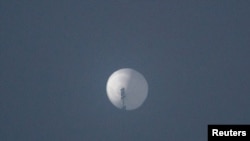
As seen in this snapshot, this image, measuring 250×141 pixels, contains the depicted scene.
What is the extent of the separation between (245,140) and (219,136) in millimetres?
834

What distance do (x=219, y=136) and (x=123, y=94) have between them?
6901 centimetres

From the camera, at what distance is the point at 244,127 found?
55.6 feet

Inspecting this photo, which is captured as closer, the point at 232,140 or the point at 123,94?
the point at 232,140

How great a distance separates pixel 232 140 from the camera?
56.1 ft

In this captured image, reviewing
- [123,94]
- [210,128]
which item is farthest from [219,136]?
[123,94]

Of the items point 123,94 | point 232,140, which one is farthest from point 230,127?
point 123,94

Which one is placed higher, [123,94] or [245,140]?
[123,94]

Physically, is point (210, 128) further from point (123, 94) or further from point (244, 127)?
point (123, 94)

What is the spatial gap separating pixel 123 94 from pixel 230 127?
2719 inches

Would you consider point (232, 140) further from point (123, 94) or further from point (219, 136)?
point (123, 94)

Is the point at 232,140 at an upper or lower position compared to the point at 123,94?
lower

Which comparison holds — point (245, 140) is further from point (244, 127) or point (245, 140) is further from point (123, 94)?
point (123, 94)

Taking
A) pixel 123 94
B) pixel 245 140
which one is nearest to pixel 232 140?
pixel 245 140

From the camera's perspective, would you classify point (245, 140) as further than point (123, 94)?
No
